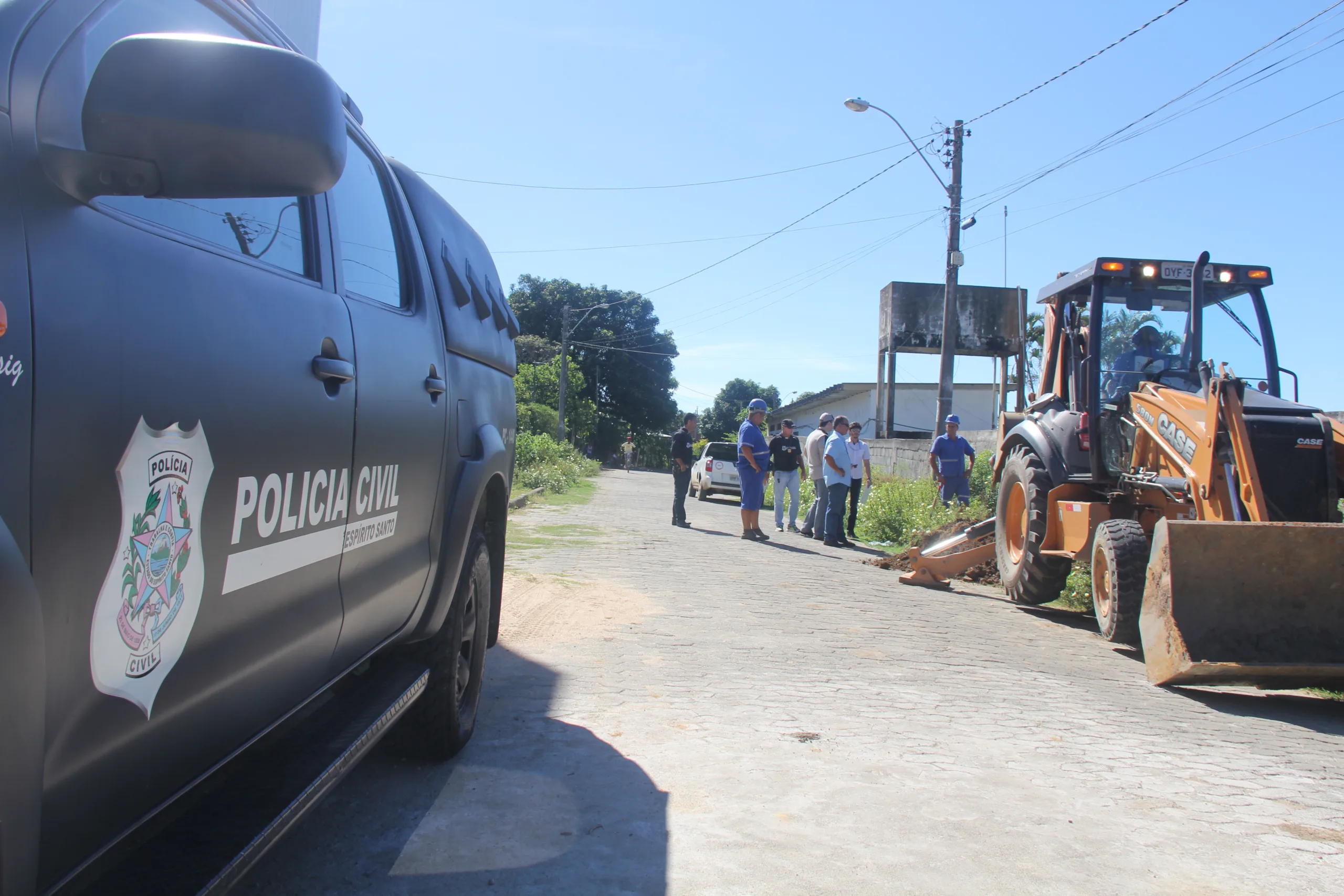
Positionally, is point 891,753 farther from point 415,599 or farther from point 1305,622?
point 1305,622

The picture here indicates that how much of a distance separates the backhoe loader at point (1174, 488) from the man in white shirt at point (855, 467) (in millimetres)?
4634

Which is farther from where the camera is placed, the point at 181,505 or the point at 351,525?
the point at 351,525

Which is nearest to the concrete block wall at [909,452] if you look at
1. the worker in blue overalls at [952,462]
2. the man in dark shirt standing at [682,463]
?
the worker in blue overalls at [952,462]

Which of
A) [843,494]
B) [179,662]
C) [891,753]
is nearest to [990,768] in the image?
[891,753]

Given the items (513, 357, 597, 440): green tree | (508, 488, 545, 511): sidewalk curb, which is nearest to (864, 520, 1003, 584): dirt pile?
(508, 488, 545, 511): sidewalk curb

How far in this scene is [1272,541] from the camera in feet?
17.9

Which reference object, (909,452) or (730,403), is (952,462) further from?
(730,403)

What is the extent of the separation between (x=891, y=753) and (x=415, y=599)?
2119 millimetres

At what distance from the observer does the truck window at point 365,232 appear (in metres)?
2.75

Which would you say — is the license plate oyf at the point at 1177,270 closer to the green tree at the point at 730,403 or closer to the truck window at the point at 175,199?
the truck window at the point at 175,199

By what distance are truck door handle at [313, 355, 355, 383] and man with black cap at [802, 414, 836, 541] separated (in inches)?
473

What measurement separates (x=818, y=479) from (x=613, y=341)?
54966 millimetres

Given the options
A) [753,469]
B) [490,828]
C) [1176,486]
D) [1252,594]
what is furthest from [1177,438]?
[753,469]

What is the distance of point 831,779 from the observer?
149 inches
